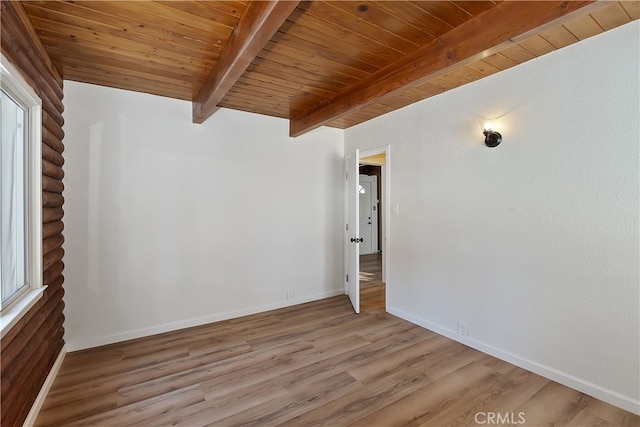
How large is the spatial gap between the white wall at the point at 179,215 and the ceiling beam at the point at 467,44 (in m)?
1.51

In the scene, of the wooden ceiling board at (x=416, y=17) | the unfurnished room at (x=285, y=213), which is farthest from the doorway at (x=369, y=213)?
the wooden ceiling board at (x=416, y=17)

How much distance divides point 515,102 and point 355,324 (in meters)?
2.74

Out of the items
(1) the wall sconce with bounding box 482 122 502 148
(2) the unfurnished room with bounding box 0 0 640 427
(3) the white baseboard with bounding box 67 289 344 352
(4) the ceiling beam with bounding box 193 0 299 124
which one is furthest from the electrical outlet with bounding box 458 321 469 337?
(4) the ceiling beam with bounding box 193 0 299 124

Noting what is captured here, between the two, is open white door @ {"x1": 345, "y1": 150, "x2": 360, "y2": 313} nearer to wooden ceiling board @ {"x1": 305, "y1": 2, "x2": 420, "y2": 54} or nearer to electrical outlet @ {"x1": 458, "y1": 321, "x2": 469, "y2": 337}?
electrical outlet @ {"x1": 458, "y1": 321, "x2": 469, "y2": 337}

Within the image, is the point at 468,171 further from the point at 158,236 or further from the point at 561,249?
the point at 158,236

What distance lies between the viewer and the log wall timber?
1.58 m

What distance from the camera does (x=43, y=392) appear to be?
2.08 m

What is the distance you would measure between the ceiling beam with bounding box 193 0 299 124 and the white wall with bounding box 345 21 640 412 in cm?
213

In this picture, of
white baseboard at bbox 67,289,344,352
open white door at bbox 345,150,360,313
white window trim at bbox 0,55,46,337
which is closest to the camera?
white window trim at bbox 0,55,46,337

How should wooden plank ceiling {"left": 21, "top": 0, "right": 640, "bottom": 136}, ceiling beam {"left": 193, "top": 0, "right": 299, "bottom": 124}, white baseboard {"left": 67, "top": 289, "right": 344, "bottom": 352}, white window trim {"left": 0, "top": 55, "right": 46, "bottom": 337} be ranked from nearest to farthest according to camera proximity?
ceiling beam {"left": 193, "top": 0, "right": 299, "bottom": 124} → wooden plank ceiling {"left": 21, "top": 0, "right": 640, "bottom": 136} → white window trim {"left": 0, "top": 55, "right": 46, "bottom": 337} → white baseboard {"left": 67, "top": 289, "right": 344, "bottom": 352}

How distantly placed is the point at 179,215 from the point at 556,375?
3772mm

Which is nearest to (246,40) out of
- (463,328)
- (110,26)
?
(110,26)

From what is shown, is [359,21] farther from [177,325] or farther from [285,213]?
[177,325]

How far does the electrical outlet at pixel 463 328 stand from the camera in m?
2.93
